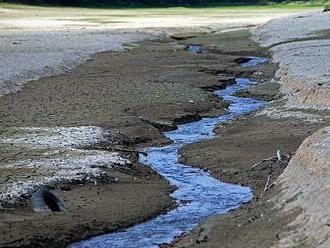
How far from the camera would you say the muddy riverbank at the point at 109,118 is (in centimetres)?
1188

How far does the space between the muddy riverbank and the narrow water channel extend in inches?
9.5

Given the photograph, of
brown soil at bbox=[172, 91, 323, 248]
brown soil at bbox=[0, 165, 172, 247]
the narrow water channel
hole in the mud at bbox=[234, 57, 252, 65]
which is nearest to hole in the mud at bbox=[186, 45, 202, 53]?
hole in the mud at bbox=[234, 57, 252, 65]

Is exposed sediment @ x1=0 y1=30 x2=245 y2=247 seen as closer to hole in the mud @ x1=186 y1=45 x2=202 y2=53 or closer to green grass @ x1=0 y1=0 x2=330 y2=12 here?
hole in the mud @ x1=186 y1=45 x2=202 y2=53

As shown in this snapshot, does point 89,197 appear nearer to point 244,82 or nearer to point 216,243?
point 216,243

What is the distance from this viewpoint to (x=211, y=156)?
53.8 ft

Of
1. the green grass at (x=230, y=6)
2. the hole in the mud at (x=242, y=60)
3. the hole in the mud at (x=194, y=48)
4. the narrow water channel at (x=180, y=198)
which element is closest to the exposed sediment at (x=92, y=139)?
the narrow water channel at (x=180, y=198)

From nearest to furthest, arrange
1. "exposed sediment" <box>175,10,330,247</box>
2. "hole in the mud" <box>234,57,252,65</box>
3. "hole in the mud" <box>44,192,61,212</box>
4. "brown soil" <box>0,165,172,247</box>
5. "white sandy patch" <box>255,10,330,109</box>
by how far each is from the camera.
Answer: "exposed sediment" <box>175,10,330,247</box> → "brown soil" <box>0,165,172,247</box> → "hole in the mud" <box>44,192,61,212</box> → "white sandy patch" <box>255,10,330,109</box> → "hole in the mud" <box>234,57,252,65</box>

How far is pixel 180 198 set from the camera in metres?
13.4

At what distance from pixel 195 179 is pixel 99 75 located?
53.4 ft

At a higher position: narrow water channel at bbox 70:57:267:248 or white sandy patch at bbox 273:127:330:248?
white sandy patch at bbox 273:127:330:248

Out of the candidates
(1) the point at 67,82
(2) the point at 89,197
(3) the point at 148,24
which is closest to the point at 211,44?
(3) the point at 148,24

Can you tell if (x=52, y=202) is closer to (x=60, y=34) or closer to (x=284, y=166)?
(x=284, y=166)

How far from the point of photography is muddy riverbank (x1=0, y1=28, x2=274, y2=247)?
11875mm

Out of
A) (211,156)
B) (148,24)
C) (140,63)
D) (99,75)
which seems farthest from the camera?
(148,24)
